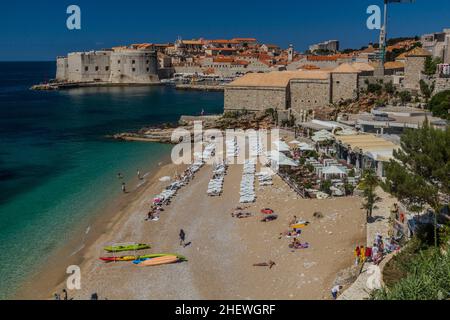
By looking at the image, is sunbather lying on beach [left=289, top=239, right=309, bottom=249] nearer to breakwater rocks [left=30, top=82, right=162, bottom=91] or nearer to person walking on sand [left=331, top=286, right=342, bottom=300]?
person walking on sand [left=331, top=286, right=342, bottom=300]

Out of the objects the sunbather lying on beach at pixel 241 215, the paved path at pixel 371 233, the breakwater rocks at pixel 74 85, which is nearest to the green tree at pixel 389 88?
the paved path at pixel 371 233

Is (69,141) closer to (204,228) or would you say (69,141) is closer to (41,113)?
(41,113)

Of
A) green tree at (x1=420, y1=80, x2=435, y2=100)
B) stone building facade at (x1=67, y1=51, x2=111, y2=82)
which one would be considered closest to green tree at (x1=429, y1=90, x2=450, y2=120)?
green tree at (x1=420, y1=80, x2=435, y2=100)

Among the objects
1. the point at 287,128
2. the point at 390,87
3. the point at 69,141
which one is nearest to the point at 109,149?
the point at 69,141

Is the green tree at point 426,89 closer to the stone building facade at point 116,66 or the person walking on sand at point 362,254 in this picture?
the person walking on sand at point 362,254

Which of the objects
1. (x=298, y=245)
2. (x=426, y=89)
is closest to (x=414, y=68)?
(x=426, y=89)
